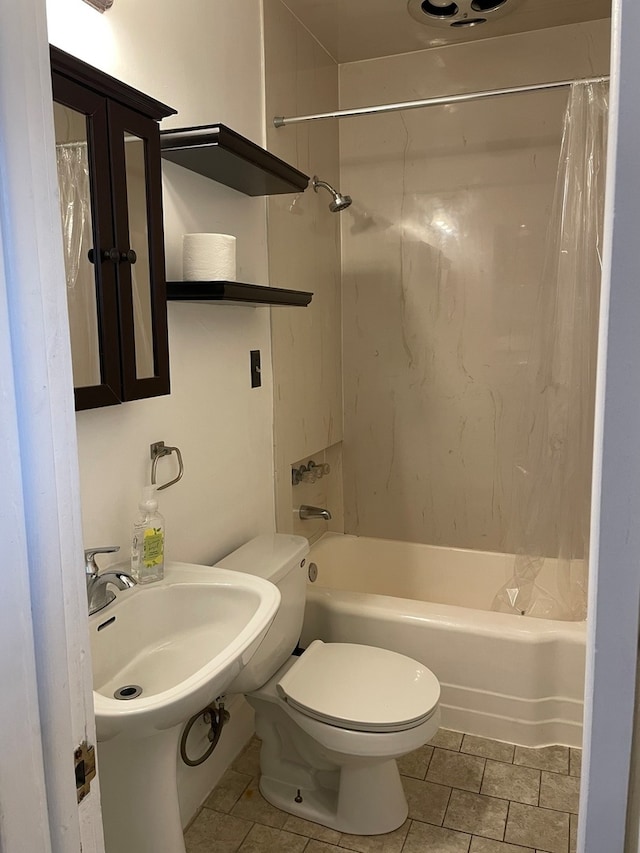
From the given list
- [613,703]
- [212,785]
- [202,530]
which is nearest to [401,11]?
[202,530]

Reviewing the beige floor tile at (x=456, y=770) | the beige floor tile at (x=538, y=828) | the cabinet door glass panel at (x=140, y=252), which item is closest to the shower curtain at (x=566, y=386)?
the beige floor tile at (x=456, y=770)

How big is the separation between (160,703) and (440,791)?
1.28m

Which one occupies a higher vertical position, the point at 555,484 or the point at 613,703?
the point at 613,703

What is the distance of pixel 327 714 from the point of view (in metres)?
1.75

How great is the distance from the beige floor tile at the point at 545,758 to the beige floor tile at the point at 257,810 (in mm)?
783

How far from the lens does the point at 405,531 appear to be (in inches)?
123

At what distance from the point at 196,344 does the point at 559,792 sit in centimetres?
173

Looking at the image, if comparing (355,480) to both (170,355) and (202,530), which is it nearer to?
(202,530)

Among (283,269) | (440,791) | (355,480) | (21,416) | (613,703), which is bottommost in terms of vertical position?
(440,791)

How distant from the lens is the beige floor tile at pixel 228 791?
1.99 metres

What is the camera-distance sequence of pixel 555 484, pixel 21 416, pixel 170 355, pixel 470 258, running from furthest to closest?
pixel 470 258 < pixel 555 484 < pixel 170 355 < pixel 21 416

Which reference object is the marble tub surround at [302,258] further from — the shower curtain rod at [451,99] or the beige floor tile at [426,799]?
the beige floor tile at [426,799]

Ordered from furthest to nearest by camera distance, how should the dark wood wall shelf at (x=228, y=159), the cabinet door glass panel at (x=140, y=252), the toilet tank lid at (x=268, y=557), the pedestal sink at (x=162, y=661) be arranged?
the toilet tank lid at (x=268, y=557) < the dark wood wall shelf at (x=228, y=159) < the cabinet door glass panel at (x=140, y=252) < the pedestal sink at (x=162, y=661)

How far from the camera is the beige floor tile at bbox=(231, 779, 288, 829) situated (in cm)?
192
